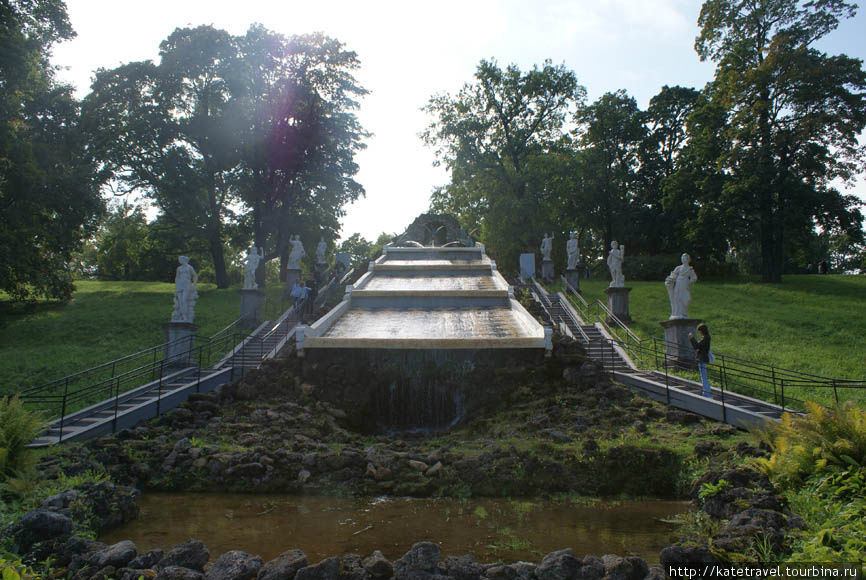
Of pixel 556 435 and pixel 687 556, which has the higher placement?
pixel 556 435

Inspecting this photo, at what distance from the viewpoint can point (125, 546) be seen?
605cm

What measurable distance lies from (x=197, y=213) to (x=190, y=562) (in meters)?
30.4

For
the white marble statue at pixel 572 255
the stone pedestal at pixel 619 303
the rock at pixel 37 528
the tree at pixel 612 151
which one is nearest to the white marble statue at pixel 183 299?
the rock at pixel 37 528

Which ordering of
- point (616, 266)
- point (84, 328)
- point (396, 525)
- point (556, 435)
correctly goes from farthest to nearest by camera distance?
point (616, 266) → point (84, 328) → point (556, 435) → point (396, 525)

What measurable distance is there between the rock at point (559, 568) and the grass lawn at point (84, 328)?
15.5 meters

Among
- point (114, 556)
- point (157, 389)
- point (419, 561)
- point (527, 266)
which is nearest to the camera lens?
point (419, 561)

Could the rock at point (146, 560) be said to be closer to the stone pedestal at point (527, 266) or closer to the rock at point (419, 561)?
the rock at point (419, 561)

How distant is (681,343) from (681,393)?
3.64 metres

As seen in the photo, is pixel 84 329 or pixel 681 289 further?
pixel 84 329

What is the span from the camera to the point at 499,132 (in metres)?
40.7

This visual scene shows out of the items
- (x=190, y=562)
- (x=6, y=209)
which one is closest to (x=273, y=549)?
(x=190, y=562)

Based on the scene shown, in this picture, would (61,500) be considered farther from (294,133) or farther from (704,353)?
(294,133)

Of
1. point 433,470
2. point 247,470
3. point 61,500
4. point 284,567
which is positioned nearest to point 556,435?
point 433,470

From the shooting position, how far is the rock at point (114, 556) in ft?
19.1
